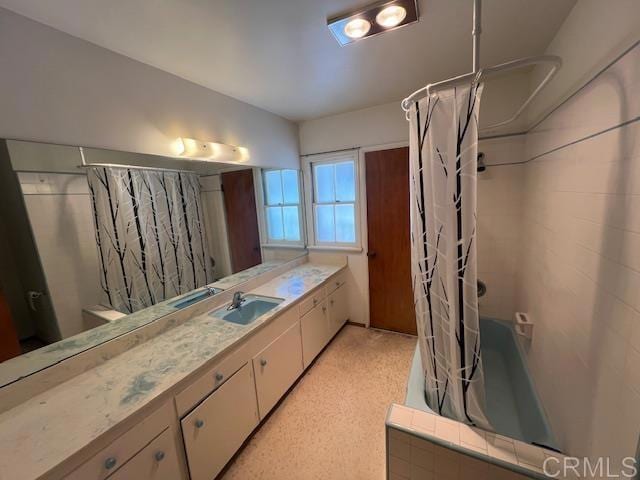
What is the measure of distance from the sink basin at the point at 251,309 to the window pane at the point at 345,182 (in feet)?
4.68

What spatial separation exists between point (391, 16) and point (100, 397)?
2.20 m

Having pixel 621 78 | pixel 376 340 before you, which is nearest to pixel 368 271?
pixel 376 340

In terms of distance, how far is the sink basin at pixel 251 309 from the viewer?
2.01 metres

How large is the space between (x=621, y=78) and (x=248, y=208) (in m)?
2.46

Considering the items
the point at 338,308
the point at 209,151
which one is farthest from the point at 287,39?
the point at 338,308

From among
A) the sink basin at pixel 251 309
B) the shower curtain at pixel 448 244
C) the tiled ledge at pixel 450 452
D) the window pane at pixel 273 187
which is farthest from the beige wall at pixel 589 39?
the window pane at pixel 273 187

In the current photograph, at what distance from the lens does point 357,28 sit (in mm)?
1304

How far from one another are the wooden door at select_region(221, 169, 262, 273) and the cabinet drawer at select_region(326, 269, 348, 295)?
0.78 metres

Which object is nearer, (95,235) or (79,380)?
(79,380)

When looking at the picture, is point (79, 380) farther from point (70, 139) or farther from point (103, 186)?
point (70, 139)

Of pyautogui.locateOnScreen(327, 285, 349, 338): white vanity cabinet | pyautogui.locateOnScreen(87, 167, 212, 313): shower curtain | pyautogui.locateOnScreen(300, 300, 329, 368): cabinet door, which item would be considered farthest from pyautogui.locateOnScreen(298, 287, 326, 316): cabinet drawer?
pyautogui.locateOnScreen(87, 167, 212, 313): shower curtain

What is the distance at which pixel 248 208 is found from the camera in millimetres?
2562

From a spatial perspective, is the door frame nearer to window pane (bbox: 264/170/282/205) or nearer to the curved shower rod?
window pane (bbox: 264/170/282/205)

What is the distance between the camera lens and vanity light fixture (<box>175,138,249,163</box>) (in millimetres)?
1731
